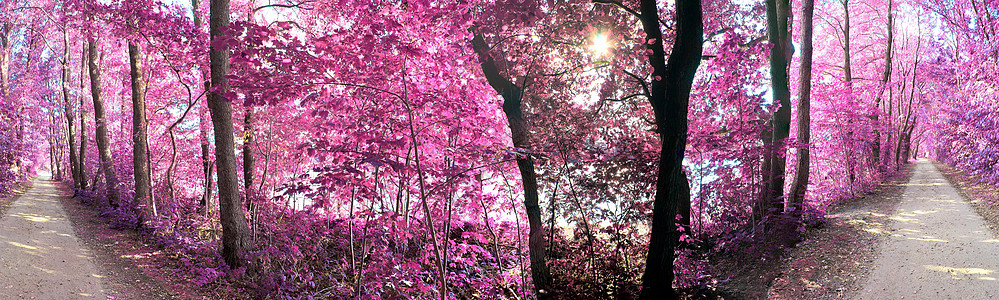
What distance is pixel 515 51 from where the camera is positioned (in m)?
6.72

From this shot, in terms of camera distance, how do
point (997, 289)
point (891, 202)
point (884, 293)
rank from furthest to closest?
point (891, 202) < point (884, 293) < point (997, 289)

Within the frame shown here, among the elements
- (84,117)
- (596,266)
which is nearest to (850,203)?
(596,266)

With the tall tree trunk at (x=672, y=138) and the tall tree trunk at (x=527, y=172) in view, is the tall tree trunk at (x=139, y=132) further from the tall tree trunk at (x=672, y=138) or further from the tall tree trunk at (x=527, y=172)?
the tall tree trunk at (x=672, y=138)

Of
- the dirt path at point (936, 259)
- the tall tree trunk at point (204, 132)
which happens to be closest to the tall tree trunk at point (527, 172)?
the dirt path at point (936, 259)

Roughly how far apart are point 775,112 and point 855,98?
520 centimetres

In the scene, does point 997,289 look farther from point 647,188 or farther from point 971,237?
point 647,188

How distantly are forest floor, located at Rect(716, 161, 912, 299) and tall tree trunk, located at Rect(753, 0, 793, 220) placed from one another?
2.25ft

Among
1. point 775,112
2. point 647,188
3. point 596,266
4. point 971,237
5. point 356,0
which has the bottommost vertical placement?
point 596,266

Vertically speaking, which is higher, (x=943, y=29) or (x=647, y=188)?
(x=943, y=29)

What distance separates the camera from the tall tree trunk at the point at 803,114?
716 cm

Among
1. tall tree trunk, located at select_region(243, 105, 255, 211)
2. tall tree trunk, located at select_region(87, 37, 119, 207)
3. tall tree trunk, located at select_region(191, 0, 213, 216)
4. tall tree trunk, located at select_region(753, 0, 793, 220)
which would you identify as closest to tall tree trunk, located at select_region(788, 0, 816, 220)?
tall tree trunk, located at select_region(753, 0, 793, 220)

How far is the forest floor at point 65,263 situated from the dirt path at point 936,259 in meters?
7.83

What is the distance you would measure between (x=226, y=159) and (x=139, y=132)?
11.0 feet

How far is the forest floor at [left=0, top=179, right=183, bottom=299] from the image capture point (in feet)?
16.5
